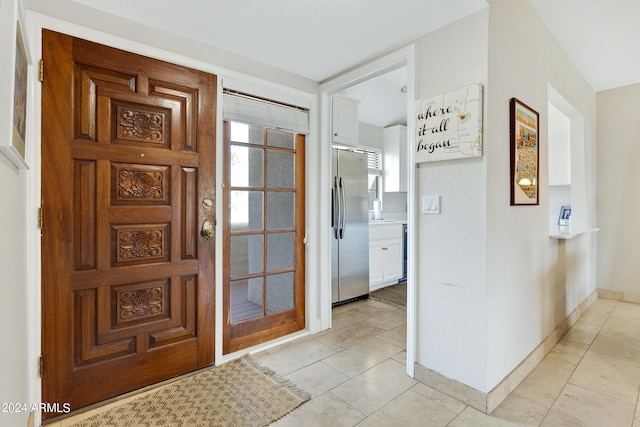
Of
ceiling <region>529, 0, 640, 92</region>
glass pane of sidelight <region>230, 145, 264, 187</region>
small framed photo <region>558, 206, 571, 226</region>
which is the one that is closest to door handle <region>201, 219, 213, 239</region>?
glass pane of sidelight <region>230, 145, 264, 187</region>

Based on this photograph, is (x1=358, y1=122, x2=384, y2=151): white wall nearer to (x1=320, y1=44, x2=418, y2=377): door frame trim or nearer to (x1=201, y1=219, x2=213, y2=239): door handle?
(x1=320, y1=44, x2=418, y2=377): door frame trim

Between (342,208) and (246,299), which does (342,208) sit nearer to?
(342,208)

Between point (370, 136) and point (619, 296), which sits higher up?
point (370, 136)

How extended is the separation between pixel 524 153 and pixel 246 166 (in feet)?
6.58

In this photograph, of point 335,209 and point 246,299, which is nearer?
point 246,299

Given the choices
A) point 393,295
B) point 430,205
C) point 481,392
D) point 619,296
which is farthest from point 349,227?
point 619,296

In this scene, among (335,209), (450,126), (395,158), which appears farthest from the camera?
(395,158)

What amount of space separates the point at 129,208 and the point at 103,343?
81cm

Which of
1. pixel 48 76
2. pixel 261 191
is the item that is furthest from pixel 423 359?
pixel 48 76

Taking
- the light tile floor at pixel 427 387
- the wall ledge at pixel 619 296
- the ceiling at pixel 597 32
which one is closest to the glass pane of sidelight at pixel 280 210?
the light tile floor at pixel 427 387

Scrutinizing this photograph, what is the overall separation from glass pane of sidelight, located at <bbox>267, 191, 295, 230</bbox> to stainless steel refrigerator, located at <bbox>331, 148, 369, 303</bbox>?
0.91m

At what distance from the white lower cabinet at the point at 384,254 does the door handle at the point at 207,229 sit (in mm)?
2320

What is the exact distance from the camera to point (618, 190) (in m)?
3.70

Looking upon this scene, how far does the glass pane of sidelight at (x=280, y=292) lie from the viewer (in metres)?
2.62
